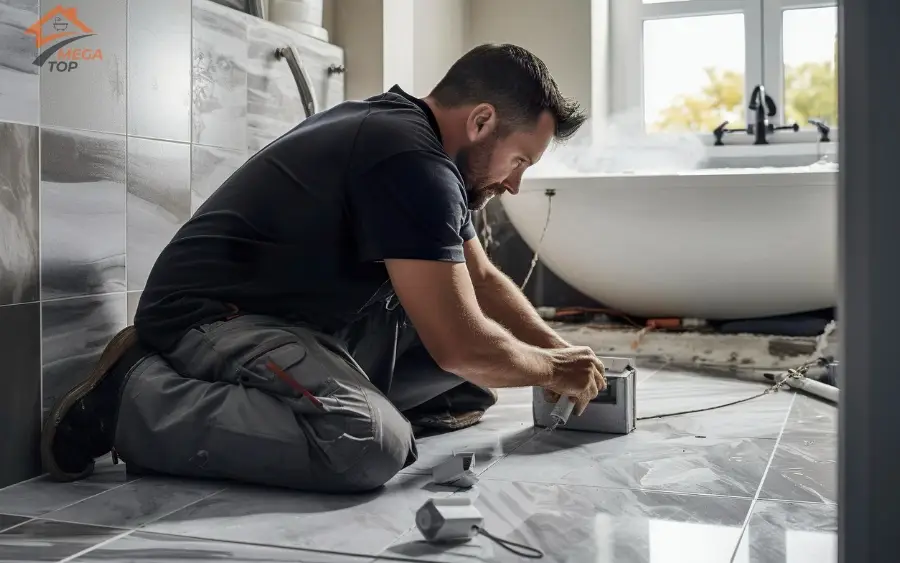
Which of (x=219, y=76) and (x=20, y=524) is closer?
(x=20, y=524)

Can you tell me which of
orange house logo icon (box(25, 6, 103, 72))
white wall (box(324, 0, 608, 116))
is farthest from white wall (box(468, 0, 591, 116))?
orange house logo icon (box(25, 6, 103, 72))

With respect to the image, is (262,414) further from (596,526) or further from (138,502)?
(596,526)

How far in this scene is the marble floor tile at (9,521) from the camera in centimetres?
158

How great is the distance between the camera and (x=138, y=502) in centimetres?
170

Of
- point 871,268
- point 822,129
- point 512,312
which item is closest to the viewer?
point 871,268

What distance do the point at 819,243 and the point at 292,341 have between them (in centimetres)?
213

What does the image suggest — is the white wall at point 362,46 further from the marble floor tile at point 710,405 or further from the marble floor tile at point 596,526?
the marble floor tile at point 596,526

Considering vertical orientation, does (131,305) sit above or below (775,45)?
below

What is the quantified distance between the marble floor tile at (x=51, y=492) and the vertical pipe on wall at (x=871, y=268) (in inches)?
54.0

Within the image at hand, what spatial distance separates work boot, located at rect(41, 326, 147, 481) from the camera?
187 centimetres

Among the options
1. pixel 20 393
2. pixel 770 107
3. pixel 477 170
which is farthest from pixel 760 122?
pixel 20 393

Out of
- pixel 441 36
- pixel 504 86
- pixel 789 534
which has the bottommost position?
pixel 789 534

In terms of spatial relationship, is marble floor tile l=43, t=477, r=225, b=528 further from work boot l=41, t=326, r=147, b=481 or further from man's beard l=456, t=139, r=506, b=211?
man's beard l=456, t=139, r=506, b=211

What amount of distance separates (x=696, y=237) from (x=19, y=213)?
7.49 ft
